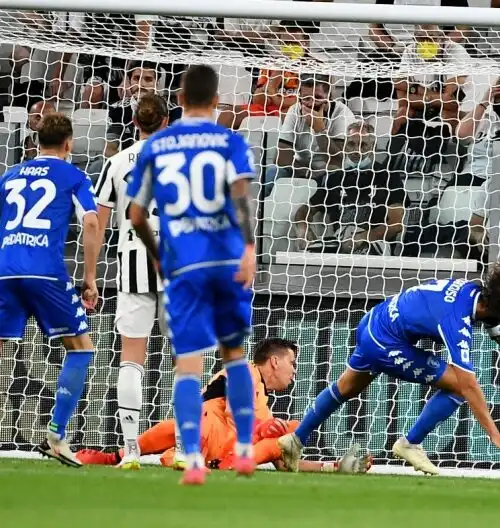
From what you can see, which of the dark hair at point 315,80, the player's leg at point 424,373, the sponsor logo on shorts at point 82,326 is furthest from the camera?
the dark hair at point 315,80

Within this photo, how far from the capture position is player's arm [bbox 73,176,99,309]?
7031 millimetres

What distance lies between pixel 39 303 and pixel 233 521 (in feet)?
10.4

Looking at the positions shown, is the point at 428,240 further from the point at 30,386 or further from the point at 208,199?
the point at 208,199

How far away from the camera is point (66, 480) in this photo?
5938 mm

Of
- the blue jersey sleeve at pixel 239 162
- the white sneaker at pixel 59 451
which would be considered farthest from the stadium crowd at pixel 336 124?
the blue jersey sleeve at pixel 239 162

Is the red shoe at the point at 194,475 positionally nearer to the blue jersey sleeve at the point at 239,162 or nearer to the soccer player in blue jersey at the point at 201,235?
the soccer player in blue jersey at the point at 201,235

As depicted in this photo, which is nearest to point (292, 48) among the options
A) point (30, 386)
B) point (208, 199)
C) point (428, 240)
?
point (428, 240)

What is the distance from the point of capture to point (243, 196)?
5.24 meters

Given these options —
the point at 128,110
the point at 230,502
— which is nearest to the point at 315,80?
the point at 128,110

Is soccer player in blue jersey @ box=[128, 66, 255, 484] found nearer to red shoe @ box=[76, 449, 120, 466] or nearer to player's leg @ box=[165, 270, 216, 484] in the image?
player's leg @ box=[165, 270, 216, 484]

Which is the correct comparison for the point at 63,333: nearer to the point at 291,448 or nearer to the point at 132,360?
the point at 132,360

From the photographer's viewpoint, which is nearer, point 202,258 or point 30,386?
point 202,258

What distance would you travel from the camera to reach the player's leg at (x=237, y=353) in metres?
5.27

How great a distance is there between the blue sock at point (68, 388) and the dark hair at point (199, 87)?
7.11ft
